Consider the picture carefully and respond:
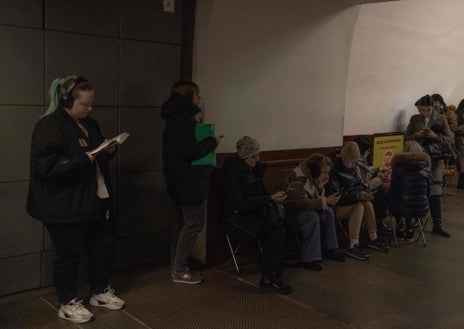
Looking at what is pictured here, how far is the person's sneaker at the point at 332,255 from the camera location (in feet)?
16.4

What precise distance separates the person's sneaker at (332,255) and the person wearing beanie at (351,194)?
159 millimetres

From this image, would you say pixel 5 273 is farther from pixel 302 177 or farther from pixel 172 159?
pixel 302 177

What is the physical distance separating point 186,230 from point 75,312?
104 centimetres

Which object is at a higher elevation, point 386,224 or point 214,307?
point 386,224

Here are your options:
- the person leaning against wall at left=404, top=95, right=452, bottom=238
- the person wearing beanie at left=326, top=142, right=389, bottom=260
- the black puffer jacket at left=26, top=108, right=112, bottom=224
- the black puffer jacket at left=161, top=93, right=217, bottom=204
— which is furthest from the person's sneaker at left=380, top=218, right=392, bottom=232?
the black puffer jacket at left=26, top=108, right=112, bottom=224

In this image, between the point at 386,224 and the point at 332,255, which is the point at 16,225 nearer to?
the point at 332,255

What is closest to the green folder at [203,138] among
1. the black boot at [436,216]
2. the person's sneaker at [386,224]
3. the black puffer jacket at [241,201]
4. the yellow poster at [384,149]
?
the black puffer jacket at [241,201]

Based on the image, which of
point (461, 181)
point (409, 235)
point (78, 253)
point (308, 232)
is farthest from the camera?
point (461, 181)

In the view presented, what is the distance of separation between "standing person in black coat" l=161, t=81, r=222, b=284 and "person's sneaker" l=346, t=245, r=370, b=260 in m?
1.69

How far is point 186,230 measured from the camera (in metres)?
4.15

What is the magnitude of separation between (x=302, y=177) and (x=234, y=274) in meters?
1.05

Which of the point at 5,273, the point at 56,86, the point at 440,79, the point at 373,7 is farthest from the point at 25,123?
the point at 440,79

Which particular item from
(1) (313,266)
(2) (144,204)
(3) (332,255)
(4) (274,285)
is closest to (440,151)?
(3) (332,255)

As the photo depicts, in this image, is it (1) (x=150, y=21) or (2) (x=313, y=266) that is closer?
(1) (x=150, y=21)
